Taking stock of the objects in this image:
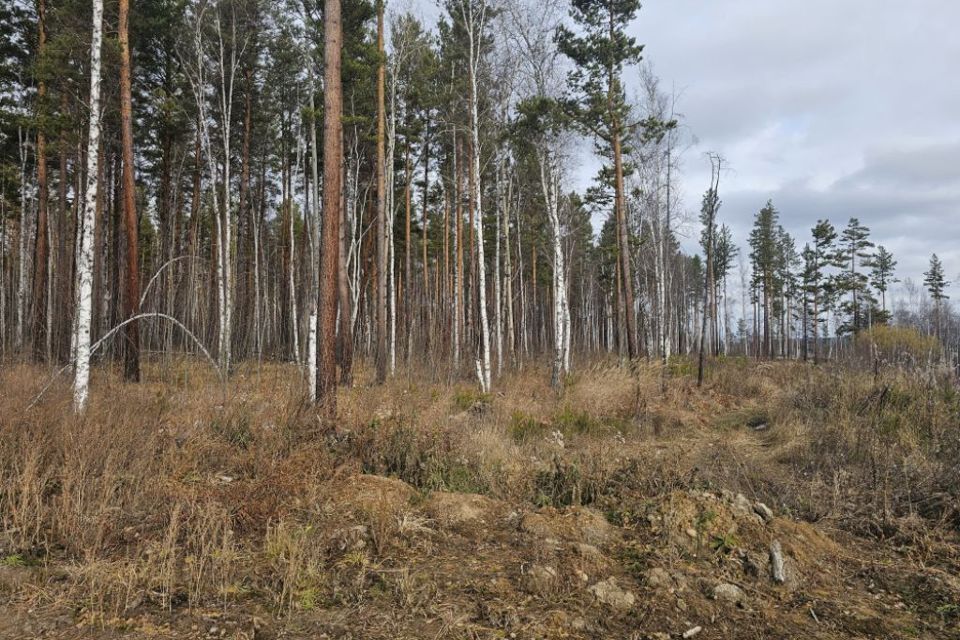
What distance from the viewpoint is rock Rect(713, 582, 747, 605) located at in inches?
124

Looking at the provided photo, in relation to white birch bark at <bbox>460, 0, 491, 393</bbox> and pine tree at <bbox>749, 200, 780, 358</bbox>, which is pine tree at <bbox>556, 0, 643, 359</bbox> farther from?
pine tree at <bbox>749, 200, 780, 358</bbox>

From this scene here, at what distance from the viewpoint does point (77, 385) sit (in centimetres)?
584

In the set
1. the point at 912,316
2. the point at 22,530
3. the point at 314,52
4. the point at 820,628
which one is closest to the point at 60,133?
the point at 314,52

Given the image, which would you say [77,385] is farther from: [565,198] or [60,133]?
[565,198]

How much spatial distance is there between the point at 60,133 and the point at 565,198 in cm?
1559

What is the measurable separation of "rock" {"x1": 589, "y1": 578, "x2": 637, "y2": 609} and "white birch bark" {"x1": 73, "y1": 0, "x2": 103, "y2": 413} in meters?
6.11

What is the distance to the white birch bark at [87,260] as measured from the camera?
234 inches

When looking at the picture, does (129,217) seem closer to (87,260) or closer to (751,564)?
(87,260)

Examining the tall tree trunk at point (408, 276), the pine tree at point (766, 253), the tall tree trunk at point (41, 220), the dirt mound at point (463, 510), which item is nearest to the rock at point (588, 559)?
the dirt mound at point (463, 510)

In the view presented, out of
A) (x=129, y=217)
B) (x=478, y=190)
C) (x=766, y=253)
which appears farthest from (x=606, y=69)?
(x=766, y=253)

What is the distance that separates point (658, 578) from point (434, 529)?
190cm

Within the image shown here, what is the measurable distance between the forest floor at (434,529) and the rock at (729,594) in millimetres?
17

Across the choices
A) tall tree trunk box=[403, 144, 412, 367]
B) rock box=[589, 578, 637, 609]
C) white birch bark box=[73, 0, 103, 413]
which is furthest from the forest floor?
tall tree trunk box=[403, 144, 412, 367]

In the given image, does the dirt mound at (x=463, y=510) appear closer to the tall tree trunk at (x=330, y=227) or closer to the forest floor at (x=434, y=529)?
the forest floor at (x=434, y=529)
